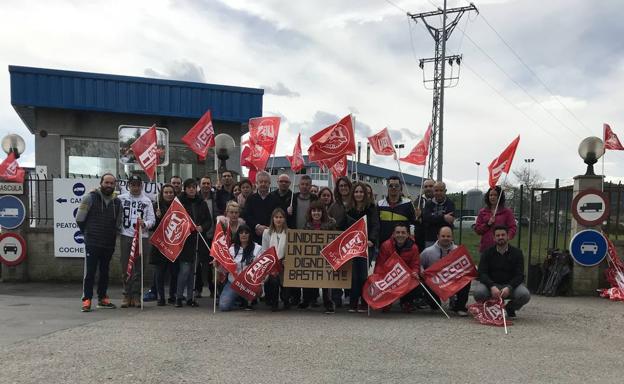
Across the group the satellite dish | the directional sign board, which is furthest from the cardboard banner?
the satellite dish

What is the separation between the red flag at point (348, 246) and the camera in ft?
22.0

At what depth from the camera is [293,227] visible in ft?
24.4

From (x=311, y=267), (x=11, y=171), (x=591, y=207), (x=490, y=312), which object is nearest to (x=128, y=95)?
(x=11, y=171)

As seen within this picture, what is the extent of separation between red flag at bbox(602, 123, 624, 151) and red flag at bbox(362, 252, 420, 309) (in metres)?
5.88

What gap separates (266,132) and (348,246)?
11.0 feet

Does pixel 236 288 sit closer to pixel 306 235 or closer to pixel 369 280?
pixel 306 235

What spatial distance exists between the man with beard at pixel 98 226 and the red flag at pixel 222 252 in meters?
1.47

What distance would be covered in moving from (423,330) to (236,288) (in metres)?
2.65

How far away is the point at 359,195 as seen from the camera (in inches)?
277

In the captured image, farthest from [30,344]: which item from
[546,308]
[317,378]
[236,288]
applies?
[546,308]

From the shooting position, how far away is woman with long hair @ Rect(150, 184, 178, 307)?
7.28 meters

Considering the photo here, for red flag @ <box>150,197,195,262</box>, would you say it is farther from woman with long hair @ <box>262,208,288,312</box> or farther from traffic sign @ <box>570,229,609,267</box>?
traffic sign @ <box>570,229,609,267</box>

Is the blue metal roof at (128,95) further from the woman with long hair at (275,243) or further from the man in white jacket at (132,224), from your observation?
the woman with long hair at (275,243)

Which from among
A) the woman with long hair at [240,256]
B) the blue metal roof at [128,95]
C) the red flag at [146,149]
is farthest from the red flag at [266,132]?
the blue metal roof at [128,95]
